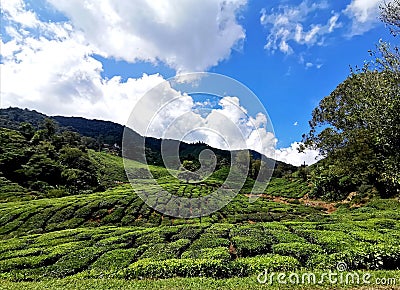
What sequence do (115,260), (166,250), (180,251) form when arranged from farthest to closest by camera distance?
(166,250), (180,251), (115,260)

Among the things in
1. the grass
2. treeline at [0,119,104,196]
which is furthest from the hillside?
treeline at [0,119,104,196]

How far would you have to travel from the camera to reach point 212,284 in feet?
40.3

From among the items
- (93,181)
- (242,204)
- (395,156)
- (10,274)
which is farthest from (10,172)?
(395,156)

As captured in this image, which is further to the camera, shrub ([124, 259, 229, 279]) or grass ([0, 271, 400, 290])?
shrub ([124, 259, 229, 279])

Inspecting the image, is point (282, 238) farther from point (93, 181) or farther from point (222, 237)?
point (93, 181)

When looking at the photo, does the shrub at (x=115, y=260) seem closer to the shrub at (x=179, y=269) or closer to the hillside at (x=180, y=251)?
the hillside at (x=180, y=251)

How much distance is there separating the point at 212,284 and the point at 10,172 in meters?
74.2

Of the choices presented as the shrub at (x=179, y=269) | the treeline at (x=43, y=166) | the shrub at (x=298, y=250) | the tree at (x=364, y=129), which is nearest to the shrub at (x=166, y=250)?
the shrub at (x=179, y=269)

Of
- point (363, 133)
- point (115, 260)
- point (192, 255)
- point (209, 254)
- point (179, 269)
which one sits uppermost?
point (363, 133)

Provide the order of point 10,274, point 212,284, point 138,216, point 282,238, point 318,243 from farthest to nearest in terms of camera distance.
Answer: point 138,216, point 282,238, point 318,243, point 10,274, point 212,284

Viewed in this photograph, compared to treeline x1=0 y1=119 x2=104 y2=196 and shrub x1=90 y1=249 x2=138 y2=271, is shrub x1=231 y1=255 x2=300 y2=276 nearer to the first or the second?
shrub x1=90 y1=249 x2=138 y2=271

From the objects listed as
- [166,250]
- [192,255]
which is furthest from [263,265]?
[166,250]

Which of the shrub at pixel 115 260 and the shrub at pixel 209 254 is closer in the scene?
the shrub at pixel 209 254

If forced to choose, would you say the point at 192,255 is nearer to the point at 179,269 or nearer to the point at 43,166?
the point at 179,269
